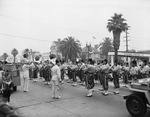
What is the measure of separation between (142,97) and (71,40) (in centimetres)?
3544

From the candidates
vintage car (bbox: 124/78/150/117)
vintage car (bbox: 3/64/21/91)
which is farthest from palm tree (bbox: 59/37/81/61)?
vintage car (bbox: 124/78/150/117)

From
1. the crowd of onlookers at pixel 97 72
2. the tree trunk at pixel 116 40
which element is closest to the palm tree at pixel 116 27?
the tree trunk at pixel 116 40

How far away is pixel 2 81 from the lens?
659cm

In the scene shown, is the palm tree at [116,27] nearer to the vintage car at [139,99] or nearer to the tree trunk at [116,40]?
the tree trunk at [116,40]

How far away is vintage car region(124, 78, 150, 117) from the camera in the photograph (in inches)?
188

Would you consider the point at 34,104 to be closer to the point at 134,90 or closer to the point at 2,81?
the point at 2,81

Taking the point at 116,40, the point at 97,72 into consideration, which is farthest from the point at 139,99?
the point at 116,40

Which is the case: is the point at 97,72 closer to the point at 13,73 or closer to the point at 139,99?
the point at 13,73

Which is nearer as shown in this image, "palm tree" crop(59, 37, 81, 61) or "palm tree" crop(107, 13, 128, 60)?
"palm tree" crop(107, 13, 128, 60)

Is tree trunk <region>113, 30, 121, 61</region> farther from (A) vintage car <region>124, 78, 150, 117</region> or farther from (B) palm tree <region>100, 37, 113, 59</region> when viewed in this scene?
(A) vintage car <region>124, 78, 150, 117</region>

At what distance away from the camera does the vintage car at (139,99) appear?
479 centimetres

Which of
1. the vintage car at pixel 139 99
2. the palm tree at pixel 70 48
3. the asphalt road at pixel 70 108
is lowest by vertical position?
the asphalt road at pixel 70 108

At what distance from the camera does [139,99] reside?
4.87 meters

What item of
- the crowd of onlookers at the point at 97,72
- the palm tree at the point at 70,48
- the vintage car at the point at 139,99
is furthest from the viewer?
the palm tree at the point at 70,48
